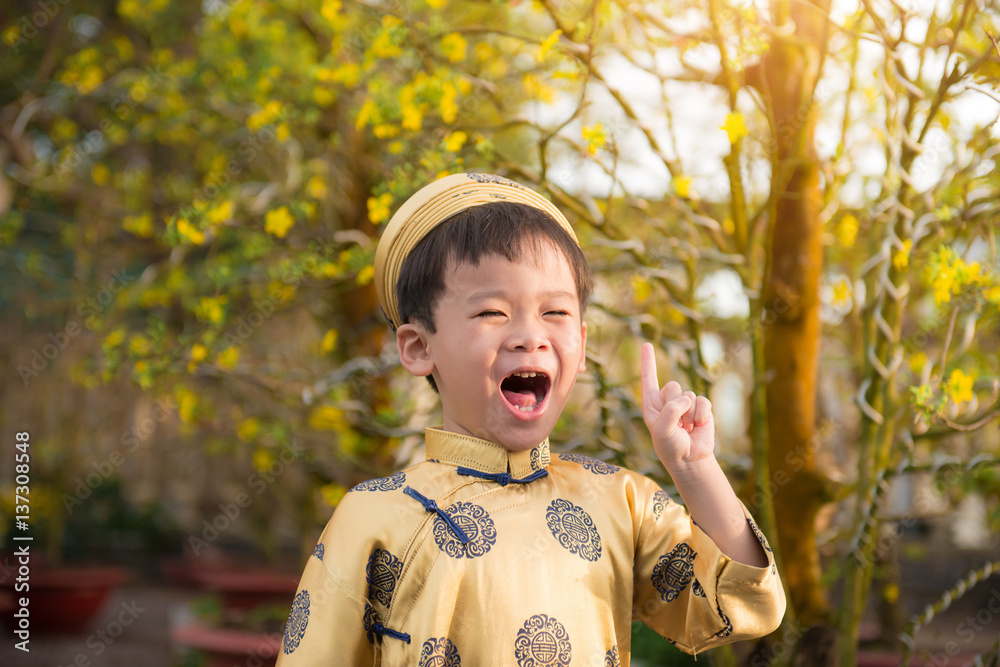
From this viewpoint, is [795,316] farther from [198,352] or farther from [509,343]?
[198,352]

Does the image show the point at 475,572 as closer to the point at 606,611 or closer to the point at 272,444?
the point at 606,611

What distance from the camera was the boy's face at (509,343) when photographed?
1380 mm

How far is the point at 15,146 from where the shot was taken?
450cm

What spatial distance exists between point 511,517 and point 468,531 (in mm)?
83

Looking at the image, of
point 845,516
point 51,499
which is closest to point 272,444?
point 51,499

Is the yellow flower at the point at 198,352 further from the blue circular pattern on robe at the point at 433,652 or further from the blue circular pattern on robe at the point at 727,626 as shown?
the blue circular pattern on robe at the point at 727,626

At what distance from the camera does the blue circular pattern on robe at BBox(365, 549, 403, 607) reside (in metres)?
1.38

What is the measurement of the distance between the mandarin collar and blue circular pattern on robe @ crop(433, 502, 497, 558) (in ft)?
0.28

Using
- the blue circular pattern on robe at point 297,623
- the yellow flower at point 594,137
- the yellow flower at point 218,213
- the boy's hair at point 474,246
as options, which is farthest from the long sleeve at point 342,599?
the yellow flower at point 218,213

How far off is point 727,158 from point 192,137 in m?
4.11

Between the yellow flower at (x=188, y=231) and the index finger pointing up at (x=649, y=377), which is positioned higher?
the yellow flower at (x=188, y=231)

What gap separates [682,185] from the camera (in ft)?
7.13

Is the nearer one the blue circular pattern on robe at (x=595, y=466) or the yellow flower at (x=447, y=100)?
the blue circular pattern on robe at (x=595, y=466)

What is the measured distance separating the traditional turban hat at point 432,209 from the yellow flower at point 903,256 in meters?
0.99
